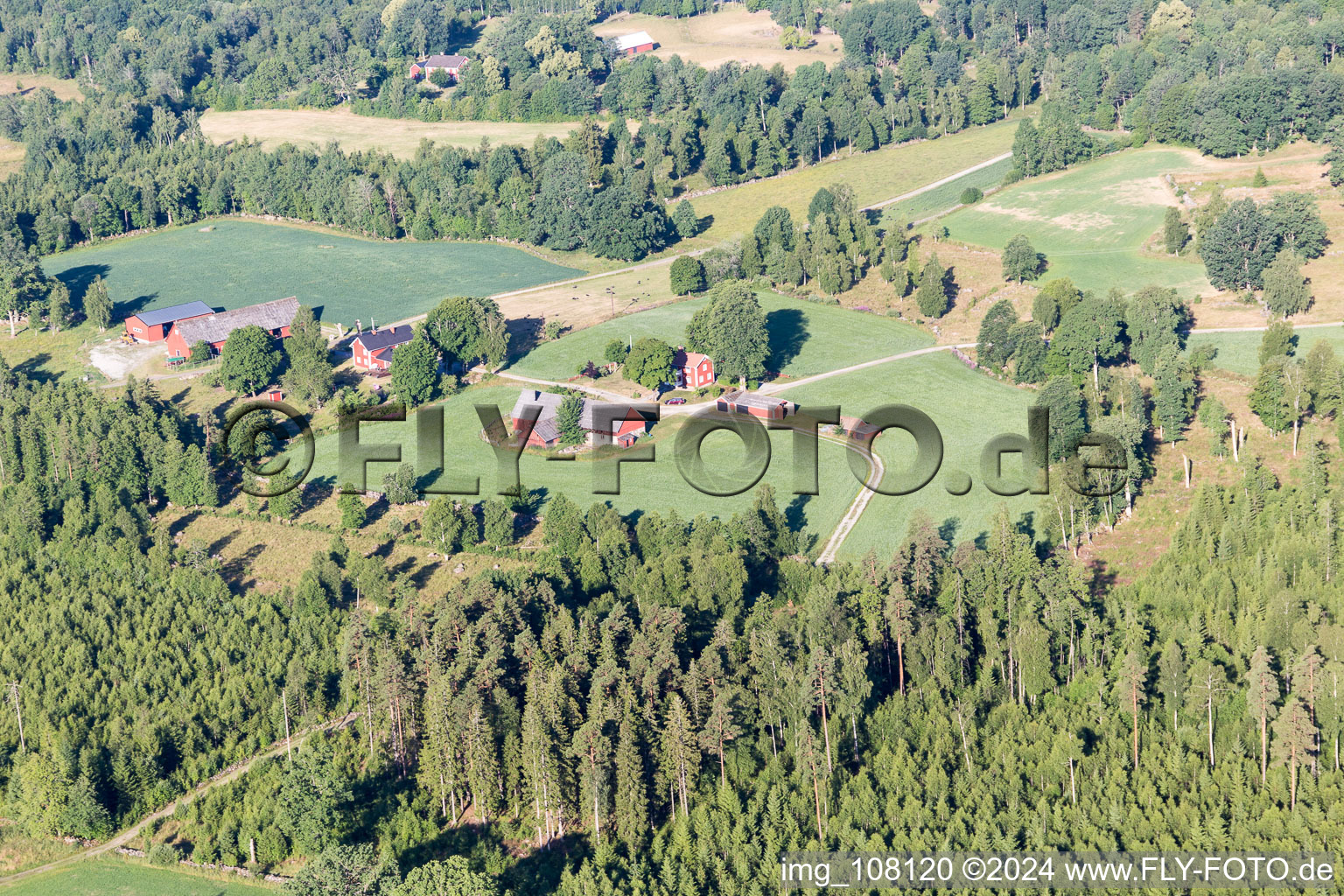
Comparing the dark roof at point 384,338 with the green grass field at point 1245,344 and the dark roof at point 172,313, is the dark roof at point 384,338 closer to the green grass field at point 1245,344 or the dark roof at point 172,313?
the dark roof at point 172,313

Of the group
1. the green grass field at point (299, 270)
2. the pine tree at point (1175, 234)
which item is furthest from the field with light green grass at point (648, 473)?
the pine tree at point (1175, 234)

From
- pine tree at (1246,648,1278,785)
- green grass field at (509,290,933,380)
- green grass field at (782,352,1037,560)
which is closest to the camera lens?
pine tree at (1246,648,1278,785)

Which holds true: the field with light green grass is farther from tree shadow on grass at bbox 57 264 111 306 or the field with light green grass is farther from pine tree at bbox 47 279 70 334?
tree shadow on grass at bbox 57 264 111 306

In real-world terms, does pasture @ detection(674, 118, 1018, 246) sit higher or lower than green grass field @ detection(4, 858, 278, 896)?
higher

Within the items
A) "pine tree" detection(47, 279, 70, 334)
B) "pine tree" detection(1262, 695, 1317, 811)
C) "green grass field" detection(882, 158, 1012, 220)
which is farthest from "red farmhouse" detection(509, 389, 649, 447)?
"green grass field" detection(882, 158, 1012, 220)

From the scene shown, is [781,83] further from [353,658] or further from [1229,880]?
[1229,880]

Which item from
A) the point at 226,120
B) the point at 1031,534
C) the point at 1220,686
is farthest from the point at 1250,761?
the point at 226,120
